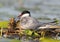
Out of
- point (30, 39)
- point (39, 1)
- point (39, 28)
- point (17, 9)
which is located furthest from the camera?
point (39, 1)

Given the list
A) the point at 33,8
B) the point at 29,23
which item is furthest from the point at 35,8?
the point at 29,23

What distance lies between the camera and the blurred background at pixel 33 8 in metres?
16.2

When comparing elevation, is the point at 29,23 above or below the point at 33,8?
below

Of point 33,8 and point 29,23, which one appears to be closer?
point 29,23

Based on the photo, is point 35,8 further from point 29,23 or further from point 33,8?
point 29,23

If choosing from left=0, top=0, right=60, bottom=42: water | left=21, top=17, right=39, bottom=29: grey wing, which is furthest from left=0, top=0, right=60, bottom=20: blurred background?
left=21, top=17, right=39, bottom=29: grey wing

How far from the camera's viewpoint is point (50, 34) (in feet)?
41.7

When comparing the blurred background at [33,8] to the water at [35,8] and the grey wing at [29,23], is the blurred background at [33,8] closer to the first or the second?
the water at [35,8]

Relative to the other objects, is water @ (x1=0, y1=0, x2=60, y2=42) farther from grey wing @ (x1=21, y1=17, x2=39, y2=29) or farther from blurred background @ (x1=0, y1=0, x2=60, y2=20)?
grey wing @ (x1=21, y1=17, x2=39, y2=29)

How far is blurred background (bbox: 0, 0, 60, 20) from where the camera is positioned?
16.2 metres

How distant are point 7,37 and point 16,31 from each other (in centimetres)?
44

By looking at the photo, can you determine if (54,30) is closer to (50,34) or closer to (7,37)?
(50,34)

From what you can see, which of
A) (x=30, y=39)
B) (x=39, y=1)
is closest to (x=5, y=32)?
(x=30, y=39)

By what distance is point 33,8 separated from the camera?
18.2 metres
